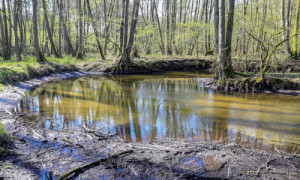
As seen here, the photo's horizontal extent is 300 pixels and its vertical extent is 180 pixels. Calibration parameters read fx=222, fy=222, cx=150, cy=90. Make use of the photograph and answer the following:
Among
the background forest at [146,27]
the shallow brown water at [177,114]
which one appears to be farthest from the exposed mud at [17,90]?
the background forest at [146,27]

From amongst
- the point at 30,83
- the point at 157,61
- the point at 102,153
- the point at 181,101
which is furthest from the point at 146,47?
the point at 102,153

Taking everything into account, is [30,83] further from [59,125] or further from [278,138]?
[278,138]

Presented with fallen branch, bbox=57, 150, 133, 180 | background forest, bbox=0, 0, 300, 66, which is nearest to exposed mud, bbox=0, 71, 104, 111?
background forest, bbox=0, 0, 300, 66

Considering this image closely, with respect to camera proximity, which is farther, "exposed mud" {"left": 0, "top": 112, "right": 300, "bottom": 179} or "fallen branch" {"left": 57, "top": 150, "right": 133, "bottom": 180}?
"exposed mud" {"left": 0, "top": 112, "right": 300, "bottom": 179}

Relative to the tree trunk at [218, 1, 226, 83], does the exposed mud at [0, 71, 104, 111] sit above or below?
below

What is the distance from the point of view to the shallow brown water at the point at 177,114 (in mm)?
5422

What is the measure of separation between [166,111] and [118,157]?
4.09 metres

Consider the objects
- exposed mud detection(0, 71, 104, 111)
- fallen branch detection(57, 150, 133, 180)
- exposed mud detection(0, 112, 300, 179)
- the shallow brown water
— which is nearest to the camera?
fallen branch detection(57, 150, 133, 180)

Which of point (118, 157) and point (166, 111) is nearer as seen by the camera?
point (118, 157)

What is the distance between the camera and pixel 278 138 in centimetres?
526

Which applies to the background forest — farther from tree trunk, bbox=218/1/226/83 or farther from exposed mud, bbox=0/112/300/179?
exposed mud, bbox=0/112/300/179

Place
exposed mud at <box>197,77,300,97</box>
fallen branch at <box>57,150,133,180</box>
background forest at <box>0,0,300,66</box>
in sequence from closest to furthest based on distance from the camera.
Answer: fallen branch at <box>57,150,133,180</box> < exposed mud at <box>197,77,300,97</box> < background forest at <box>0,0,300,66</box>

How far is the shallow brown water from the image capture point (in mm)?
5422

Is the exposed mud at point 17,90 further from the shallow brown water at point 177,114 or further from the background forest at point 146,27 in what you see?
the background forest at point 146,27
